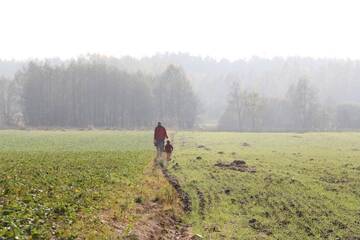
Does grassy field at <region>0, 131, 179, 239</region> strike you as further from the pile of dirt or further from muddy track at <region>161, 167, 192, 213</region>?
the pile of dirt

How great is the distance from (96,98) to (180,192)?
116 m

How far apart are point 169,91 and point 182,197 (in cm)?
12340

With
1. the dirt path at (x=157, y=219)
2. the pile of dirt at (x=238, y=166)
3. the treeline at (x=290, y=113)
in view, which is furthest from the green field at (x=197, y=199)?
the treeline at (x=290, y=113)

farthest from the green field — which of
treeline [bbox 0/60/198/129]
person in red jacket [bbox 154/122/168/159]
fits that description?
treeline [bbox 0/60/198/129]

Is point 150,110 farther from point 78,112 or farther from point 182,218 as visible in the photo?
point 182,218

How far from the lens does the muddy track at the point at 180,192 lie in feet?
69.9

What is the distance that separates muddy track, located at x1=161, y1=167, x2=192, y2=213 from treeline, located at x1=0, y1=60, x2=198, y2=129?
342 ft

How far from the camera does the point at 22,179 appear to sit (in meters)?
19.1

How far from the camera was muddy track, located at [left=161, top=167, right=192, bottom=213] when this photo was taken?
2132cm

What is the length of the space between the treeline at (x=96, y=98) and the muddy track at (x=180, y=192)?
104156mm

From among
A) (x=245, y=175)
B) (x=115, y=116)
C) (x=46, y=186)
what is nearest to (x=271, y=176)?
(x=245, y=175)

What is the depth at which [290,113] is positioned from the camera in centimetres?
16075

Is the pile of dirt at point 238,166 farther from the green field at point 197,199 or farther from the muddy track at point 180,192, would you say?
the muddy track at point 180,192

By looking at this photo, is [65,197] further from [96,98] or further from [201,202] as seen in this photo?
[96,98]
